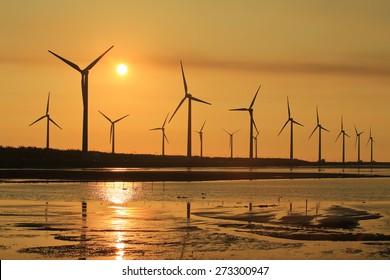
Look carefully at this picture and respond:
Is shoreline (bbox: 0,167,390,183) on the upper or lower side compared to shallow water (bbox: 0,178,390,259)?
upper

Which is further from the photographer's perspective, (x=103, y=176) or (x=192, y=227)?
(x=103, y=176)

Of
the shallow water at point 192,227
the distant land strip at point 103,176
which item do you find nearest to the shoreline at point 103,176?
the distant land strip at point 103,176

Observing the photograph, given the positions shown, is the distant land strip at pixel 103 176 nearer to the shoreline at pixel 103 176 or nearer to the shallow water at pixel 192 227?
the shoreline at pixel 103 176

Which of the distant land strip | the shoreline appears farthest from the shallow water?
the distant land strip

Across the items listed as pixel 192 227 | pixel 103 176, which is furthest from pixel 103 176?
pixel 192 227

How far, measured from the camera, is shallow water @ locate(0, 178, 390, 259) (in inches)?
1182

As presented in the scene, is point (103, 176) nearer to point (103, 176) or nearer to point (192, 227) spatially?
point (103, 176)

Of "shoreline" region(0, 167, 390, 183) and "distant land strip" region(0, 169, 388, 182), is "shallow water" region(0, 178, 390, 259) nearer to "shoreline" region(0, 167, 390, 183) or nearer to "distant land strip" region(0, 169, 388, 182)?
"shoreline" region(0, 167, 390, 183)

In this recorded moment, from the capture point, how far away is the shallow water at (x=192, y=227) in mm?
30031

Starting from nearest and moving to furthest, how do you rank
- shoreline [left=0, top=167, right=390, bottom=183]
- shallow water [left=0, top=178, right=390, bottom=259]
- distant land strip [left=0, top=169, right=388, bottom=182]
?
shallow water [left=0, top=178, right=390, bottom=259], shoreline [left=0, top=167, right=390, bottom=183], distant land strip [left=0, top=169, right=388, bottom=182]

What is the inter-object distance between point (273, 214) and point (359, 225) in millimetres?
7641

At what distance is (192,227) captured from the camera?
1526 inches

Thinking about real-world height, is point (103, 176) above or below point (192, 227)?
above
